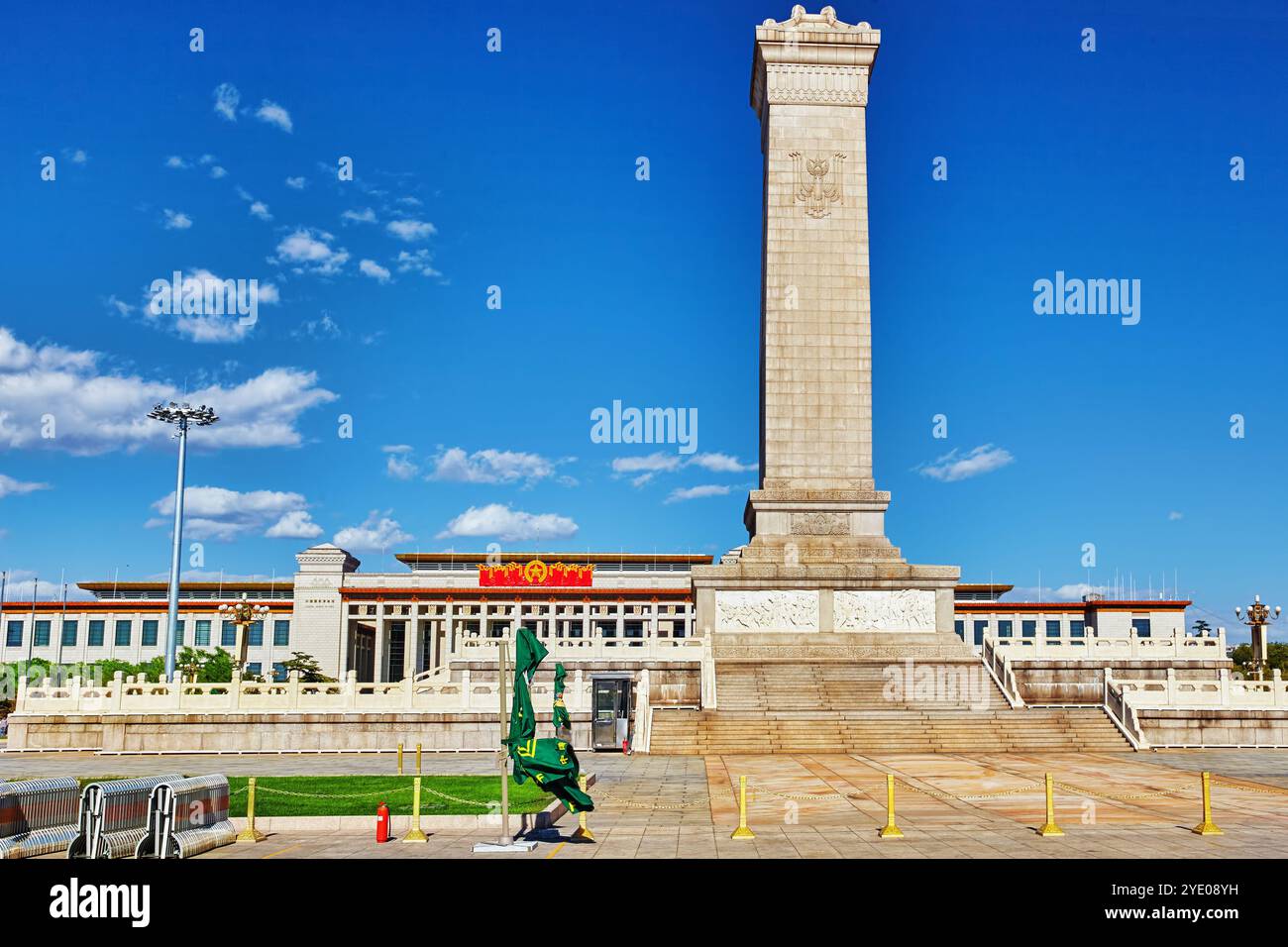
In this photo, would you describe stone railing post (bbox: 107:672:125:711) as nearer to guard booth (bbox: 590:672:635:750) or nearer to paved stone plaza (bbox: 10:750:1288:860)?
paved stone plaza (bbox: 10:750:1288:860)

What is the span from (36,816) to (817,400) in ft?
113

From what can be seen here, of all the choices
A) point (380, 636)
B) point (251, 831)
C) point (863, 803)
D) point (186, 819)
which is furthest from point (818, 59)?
point (380, 636)

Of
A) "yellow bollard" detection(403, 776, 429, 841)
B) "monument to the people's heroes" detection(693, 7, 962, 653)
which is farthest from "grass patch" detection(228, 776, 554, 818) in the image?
"monument to the people's heroes" detection(693, 7, 962, 653)

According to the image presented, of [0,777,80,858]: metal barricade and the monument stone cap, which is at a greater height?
the monument stone cap

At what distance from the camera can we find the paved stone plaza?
48.8 ft

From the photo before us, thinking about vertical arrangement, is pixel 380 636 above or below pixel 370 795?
above

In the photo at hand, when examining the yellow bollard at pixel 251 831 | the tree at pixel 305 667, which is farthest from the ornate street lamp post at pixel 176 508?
the yellow bollard at pixel 251 831

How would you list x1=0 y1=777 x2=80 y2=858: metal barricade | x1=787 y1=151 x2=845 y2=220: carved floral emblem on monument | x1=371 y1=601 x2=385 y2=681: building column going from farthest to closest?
x1=371 y1=601 x2=385 y2=681: building column → x1=787 y1=151 x2=845 y2=220: carved floral emblem on monument → x1=0 y1=777 x2=80 y2=858: metal barricade

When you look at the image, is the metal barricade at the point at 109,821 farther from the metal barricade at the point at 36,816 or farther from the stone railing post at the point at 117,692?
the stone railing post at the point at 117,692

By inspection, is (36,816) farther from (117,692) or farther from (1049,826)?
(117,692)

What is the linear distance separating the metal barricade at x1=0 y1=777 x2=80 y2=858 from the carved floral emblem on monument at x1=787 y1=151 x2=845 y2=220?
3735cm

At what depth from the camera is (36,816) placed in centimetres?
1452

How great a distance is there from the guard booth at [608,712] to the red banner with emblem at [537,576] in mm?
53674
